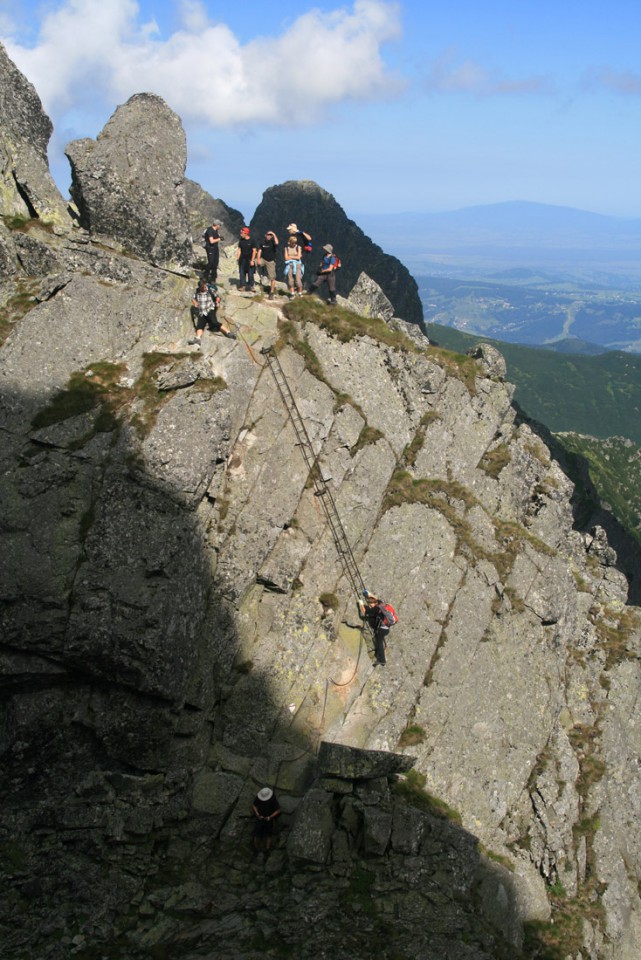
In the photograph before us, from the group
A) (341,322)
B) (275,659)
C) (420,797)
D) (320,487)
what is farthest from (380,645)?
(341,322)

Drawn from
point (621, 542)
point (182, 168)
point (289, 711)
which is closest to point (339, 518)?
point (289, 711)

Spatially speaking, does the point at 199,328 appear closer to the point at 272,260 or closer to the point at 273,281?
the point at 273,281

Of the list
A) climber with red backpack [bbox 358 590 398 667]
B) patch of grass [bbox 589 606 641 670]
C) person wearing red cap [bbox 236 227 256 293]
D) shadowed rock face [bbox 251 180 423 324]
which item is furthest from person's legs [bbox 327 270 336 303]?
shadowed rock face [bbox 251 180 423 324]

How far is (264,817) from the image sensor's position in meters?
26.1

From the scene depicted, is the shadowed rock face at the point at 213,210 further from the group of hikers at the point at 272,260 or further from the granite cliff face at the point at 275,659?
the granite cliff face at the point at 275,659

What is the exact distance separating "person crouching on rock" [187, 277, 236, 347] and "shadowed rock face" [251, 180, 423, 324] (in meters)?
59.0

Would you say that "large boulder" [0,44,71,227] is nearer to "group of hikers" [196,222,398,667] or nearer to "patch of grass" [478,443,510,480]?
"group of hikers" [196,222,398,667]

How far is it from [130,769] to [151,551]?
362 inches

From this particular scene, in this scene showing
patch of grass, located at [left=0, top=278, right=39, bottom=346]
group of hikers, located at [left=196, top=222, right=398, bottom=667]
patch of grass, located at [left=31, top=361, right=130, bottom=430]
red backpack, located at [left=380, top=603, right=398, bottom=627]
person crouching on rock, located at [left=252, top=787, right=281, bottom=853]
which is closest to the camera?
person crouching on rock, located at [left=252, top=787, right=281, bottom=853]

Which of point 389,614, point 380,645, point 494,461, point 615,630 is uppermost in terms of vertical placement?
point 494,461

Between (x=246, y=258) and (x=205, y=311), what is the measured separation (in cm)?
899

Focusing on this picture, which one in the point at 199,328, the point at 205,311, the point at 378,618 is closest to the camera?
the point at 378,618

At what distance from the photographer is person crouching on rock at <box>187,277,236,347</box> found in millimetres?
36688

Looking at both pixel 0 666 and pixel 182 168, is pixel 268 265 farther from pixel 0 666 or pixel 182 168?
pixel 0 666
